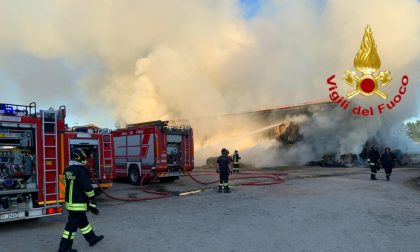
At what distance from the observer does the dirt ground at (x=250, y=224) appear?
6145mm

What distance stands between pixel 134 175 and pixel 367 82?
13950mm

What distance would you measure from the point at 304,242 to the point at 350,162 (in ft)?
69.7

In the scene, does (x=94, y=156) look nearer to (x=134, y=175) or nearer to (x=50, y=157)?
(x=50, y=157)

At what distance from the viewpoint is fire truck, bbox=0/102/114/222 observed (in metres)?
7.69

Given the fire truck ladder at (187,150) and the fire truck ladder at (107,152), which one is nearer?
the fire truck ladder at (107,152)

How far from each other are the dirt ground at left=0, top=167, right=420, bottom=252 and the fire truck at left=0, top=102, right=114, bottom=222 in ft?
1.68

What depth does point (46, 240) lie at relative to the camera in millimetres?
6785

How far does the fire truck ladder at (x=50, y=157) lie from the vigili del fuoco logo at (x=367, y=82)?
1499cm

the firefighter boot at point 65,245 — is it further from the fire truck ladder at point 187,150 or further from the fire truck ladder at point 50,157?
the fire truck ladder at point 187,150

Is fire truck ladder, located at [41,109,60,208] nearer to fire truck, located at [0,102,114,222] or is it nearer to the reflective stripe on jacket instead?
fire truck, located at [0,102,114,222]

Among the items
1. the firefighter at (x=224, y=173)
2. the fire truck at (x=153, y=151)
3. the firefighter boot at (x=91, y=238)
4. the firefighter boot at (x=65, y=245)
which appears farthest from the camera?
the fire truck at (x=153, y=151)

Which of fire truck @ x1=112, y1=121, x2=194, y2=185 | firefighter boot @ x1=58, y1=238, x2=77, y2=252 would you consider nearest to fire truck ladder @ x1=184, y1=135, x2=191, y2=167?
fire truck @ x1=112, y1=121, x2=194, y2=185

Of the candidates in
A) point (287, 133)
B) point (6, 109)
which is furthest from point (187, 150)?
point (287, 133)

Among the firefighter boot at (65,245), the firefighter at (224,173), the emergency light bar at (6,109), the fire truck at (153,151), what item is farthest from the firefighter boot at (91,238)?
the fire truck at (153,151)
